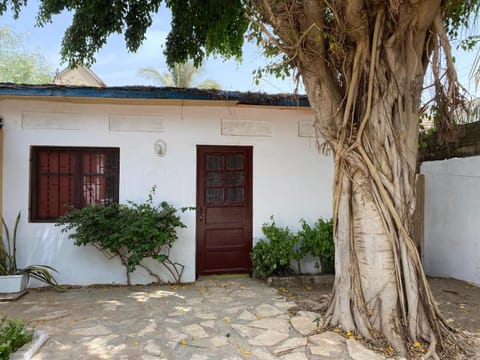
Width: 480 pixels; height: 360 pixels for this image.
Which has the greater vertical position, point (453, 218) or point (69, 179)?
point (69, 179)

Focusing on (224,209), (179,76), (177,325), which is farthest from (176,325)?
(179,76)

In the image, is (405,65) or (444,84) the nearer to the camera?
(405,65)

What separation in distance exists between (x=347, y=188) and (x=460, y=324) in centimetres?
183

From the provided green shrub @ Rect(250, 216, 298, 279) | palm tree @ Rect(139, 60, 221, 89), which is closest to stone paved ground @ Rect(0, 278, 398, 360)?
green shrub @ Rect(250, 216, 298, 279)

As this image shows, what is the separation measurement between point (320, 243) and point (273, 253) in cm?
73

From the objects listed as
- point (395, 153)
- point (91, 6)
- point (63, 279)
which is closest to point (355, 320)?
point (395, 153)

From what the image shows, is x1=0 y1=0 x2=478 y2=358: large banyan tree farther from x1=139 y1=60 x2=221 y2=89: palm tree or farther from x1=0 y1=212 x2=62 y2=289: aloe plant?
x1=139 y1=60 x2=221 y2=89: palm tree

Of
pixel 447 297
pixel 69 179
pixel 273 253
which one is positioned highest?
pixel 69 179

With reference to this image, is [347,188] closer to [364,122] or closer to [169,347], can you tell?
[364,122]

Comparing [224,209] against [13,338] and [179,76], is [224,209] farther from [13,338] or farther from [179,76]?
[179,76]

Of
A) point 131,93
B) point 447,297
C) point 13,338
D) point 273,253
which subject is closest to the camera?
point 13,338

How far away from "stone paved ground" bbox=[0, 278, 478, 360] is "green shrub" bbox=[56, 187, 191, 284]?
0.52 m

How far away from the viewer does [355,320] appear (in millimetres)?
3236

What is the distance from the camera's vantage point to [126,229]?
14.7 feet
